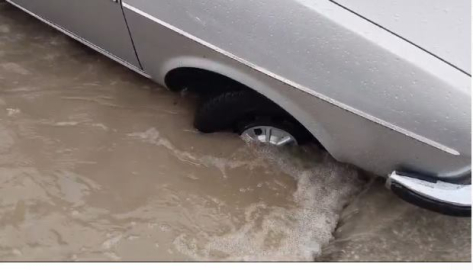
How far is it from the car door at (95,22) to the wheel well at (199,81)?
0.24 m

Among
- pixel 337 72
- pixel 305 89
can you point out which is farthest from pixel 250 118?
pixel 337 72

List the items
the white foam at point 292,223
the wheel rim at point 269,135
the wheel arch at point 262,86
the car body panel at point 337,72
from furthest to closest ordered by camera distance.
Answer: the wheel rim at point 269,135 < the white foam at point 292,223 < the wheel arch at point 262,86 < the car body panel at point 337,72

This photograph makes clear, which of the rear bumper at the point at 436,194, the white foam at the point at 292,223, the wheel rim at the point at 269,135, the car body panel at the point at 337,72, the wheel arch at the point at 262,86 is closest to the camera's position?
the car body panel at the point at 337,72

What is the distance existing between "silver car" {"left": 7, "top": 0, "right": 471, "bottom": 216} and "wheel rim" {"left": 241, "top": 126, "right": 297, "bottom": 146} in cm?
17

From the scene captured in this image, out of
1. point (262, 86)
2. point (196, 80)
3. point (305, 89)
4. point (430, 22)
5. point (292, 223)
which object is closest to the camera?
point (430, 22)

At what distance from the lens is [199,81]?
350 cm

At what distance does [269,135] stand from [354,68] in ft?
2.92

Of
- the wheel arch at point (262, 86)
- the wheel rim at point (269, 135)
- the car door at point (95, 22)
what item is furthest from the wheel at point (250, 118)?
the car door at point (95, 22)

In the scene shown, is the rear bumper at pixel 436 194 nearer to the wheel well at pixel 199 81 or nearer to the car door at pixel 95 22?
the wheel well at pixel 199 81

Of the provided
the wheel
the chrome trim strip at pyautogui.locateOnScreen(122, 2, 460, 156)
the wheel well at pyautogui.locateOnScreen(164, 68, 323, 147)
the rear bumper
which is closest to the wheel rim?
the wheel

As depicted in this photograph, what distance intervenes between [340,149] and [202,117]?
2.87 feet

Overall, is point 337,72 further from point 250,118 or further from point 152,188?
point 152,188

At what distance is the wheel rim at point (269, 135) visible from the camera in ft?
11.4

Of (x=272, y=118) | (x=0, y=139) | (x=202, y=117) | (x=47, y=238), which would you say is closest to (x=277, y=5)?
(x=272, y=118)
